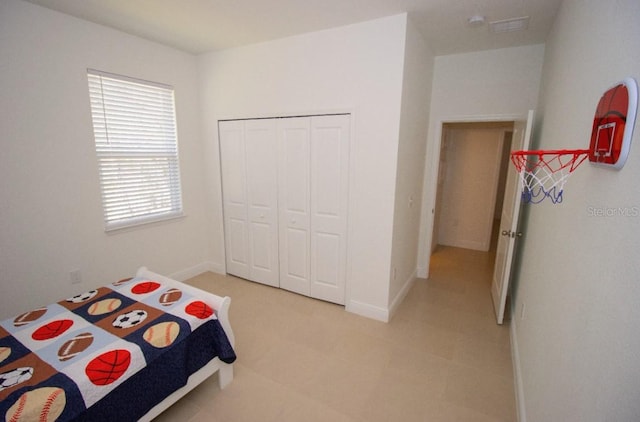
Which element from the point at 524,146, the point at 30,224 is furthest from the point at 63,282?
the point at 524,146

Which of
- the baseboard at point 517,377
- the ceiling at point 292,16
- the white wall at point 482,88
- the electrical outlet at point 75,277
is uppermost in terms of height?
the ceiling at point 292,16

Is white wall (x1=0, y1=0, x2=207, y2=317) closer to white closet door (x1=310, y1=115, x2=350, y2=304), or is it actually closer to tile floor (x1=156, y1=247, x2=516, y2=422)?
tile floor (x1=156, y1=247, x2=516, y2=422)

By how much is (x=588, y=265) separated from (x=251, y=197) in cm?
315

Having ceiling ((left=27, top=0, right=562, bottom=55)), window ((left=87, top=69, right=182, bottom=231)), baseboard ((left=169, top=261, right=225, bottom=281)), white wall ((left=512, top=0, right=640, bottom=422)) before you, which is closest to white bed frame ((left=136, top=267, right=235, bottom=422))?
window ((left=87, top=69, right=182, bottom=231))

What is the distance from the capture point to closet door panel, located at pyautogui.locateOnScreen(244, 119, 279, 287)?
3.34 m

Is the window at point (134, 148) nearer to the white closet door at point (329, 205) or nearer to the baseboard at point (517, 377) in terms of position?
the white closet door at point (329, 205)

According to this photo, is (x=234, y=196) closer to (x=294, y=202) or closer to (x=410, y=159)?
(x=294, y=202)

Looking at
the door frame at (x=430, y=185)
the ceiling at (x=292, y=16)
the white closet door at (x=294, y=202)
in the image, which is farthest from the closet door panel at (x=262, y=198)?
the door frame at (x=430, y=185)

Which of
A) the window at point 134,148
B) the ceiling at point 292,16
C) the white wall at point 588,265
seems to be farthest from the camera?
the window at point 134,148

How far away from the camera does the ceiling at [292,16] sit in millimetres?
2279

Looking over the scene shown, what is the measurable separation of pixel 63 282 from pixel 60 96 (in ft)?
5.67

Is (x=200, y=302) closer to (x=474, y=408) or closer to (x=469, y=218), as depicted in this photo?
(x=474, y=408)

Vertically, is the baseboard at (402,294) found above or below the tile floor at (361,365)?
above

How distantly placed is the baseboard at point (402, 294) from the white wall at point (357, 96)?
0.53 ft
